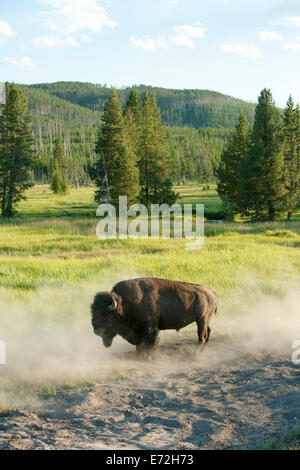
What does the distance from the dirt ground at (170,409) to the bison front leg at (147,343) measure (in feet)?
0.65

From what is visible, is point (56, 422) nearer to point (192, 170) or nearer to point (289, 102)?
point (289, 102)

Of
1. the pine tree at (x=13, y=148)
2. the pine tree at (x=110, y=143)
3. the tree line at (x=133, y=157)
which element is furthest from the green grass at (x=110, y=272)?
the pine tree at (x=13, y=148)

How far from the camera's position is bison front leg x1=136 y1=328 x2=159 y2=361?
864 centimetres

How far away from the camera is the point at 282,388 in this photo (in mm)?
7258

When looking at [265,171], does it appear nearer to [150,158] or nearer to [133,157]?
[133,157]

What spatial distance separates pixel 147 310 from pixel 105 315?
818 millimetres

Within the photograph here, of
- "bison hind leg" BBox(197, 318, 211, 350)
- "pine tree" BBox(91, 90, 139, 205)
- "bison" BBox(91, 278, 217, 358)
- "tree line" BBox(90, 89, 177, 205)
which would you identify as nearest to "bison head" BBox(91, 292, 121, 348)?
"bison" BBox(91, 278, 217, 358)

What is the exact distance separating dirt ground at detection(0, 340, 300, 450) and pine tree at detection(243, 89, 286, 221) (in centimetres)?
4278

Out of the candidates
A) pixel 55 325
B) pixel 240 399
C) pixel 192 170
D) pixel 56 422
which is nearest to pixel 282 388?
pixel 240 399

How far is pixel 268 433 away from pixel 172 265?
39.4ft

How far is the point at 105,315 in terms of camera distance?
27.0ft

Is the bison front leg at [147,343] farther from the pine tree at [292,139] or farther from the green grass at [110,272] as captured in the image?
the pine tree at [292,139]

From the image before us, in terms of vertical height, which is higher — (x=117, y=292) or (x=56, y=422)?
(x=117, y=292)

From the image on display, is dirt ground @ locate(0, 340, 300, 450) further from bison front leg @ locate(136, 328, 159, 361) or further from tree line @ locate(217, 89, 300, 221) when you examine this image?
tree line @ locate(217, 89, 300, 221)
